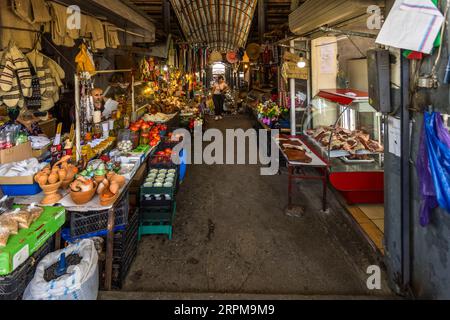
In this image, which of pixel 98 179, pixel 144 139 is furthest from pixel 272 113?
pixel 98 179

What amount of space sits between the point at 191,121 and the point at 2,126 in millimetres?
7313

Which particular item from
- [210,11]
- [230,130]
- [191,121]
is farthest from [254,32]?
[191,121]

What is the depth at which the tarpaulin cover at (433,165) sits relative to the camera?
2336 mm

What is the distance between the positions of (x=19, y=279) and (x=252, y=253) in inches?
98.0

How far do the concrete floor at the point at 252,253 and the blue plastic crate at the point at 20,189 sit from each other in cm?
130

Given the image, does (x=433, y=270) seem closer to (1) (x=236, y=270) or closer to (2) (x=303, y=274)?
(2) (x=303, y=274)

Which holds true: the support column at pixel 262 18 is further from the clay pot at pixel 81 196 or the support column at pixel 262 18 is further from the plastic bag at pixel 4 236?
the plastic bag at pixel 4 236

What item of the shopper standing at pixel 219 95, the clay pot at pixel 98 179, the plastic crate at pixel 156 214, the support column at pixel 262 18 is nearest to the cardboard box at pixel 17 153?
the clay pot at pixel 98 179

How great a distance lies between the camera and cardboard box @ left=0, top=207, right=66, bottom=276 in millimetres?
2369

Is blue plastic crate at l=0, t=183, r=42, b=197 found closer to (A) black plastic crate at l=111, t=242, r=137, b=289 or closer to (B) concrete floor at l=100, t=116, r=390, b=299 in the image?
(A) black plastic crate at l=111, t=242, r=137, b=289

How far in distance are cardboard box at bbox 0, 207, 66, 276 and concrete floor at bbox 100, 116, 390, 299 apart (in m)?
0.87

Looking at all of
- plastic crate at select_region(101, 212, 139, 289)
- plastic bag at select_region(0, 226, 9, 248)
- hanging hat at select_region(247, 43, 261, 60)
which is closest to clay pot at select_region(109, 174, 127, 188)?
plastic crate at select_region(101, 212, 139, 289)

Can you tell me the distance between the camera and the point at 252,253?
13.9ft
